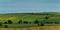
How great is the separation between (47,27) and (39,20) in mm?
114

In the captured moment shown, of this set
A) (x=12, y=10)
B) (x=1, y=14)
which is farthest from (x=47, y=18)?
(x=1, y=14)

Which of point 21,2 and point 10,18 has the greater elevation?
point 21,2

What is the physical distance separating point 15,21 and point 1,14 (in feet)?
0.57

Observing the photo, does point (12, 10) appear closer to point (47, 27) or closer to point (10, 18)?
point (10, 18)

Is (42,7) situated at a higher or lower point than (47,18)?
higher

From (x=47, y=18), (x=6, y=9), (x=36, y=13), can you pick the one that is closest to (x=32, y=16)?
(x=36, y=13)

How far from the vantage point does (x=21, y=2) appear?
1.13m

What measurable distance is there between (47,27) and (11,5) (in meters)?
0.46

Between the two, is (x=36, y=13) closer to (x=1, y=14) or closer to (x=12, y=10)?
(x=12, y=10)

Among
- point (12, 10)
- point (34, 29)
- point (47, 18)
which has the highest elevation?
point (12, 10)

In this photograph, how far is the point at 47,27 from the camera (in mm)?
1084

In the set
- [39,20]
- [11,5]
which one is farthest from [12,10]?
[39,20]

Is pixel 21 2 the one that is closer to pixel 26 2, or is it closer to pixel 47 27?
pixel 26 2

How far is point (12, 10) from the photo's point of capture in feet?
3.67
